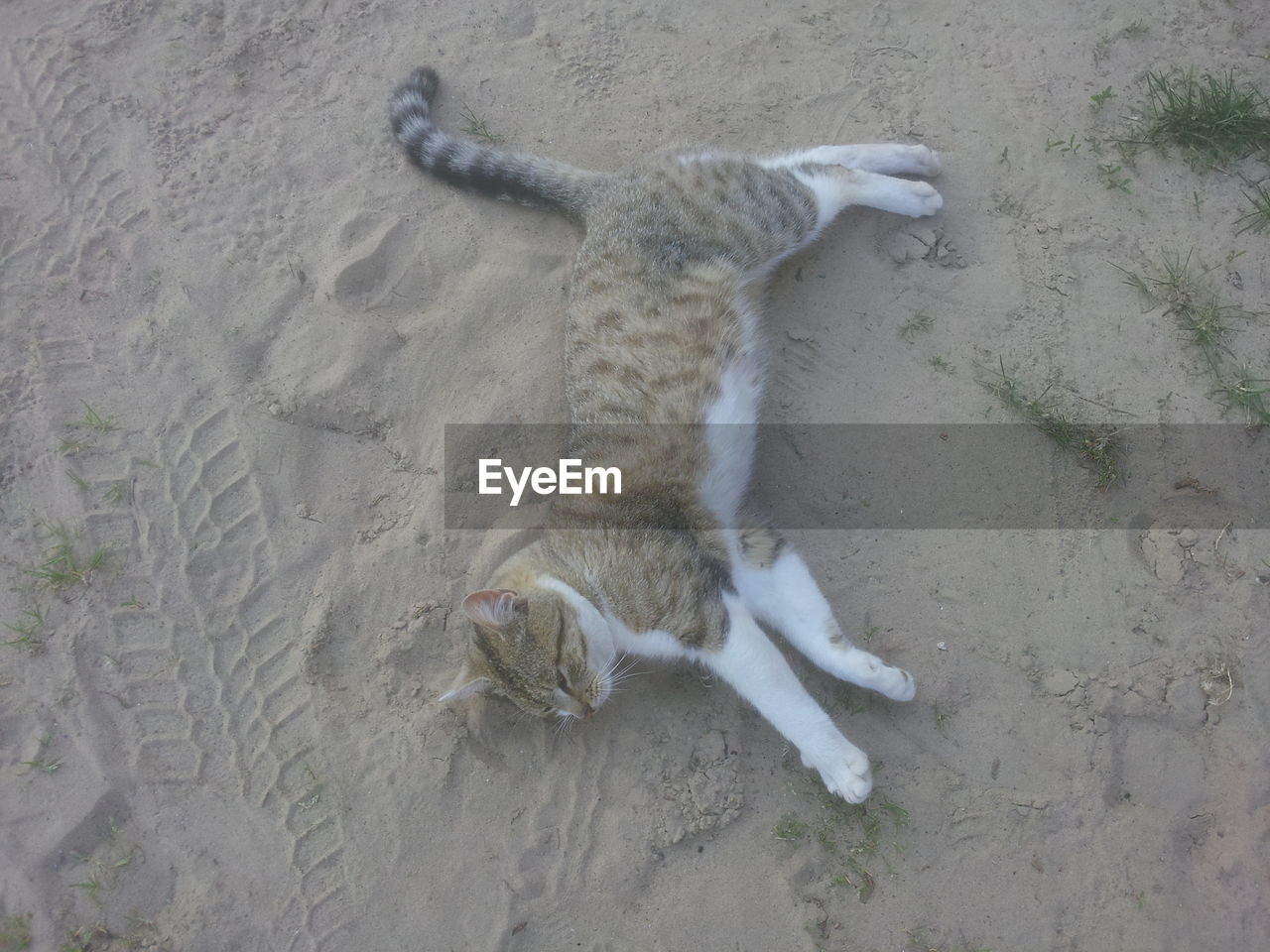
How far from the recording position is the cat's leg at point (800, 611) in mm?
3100

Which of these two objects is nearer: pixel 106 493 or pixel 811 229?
pixel 106 493

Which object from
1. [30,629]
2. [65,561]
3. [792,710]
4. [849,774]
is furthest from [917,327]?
[30,629]

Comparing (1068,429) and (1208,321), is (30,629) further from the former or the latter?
(1208,321)

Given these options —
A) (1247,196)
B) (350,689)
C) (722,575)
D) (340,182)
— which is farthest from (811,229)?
(350,689)

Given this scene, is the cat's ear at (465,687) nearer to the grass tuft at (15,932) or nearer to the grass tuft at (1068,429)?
the grass tuft at (15,932)

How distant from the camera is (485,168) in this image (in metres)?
3.98

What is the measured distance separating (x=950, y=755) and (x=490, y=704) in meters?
1.90

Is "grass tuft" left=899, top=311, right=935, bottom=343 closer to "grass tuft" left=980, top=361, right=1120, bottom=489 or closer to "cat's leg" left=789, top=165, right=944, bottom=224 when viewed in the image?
"grass tuft" left=980, top=361, right=1120, bottom=489

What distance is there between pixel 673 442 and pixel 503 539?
909 millimetres

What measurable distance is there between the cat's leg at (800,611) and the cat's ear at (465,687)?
1.12 meters

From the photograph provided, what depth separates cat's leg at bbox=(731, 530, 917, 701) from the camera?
310 centimetres

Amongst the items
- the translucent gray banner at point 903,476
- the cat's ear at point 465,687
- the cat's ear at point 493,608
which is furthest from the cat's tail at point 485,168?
the cat's ear at point 465,687

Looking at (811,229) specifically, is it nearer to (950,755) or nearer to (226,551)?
(950,755)

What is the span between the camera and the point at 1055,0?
165 inches
